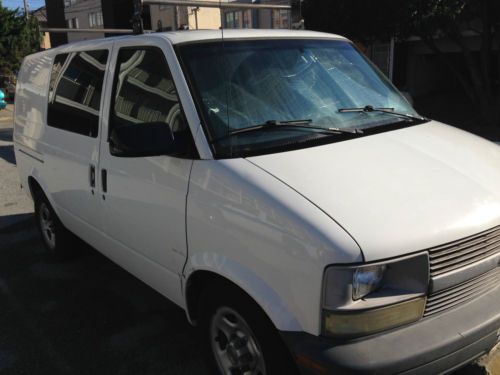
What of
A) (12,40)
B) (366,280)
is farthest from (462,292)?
(12,40)

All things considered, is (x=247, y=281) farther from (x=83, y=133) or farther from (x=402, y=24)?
(x=402, y=24)

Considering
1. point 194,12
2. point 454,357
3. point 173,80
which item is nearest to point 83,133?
point 173,80

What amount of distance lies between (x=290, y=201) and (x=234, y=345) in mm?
831

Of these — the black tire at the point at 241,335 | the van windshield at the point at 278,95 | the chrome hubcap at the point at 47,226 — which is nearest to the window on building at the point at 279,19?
the van windshield at the point at 278,95

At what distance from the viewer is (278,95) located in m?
2.78

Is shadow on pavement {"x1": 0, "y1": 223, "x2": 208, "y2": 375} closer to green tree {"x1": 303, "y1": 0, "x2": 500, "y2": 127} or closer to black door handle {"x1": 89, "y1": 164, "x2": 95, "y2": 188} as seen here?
black door handle {"x1": 89, "y1": 164, "x2": 95, "y2": 188}

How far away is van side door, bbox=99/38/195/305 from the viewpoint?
2.60m

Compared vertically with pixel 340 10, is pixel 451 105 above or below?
below

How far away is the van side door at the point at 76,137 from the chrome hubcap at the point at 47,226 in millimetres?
493

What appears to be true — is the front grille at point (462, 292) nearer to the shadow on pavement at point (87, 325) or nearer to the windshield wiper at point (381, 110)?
the windshield wiper at point (381, 110)

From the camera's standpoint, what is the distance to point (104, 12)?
131ft

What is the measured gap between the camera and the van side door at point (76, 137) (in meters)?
3.40

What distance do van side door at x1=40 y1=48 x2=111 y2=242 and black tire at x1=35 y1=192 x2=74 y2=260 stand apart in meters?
0.32

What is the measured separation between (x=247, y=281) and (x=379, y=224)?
62 cm
